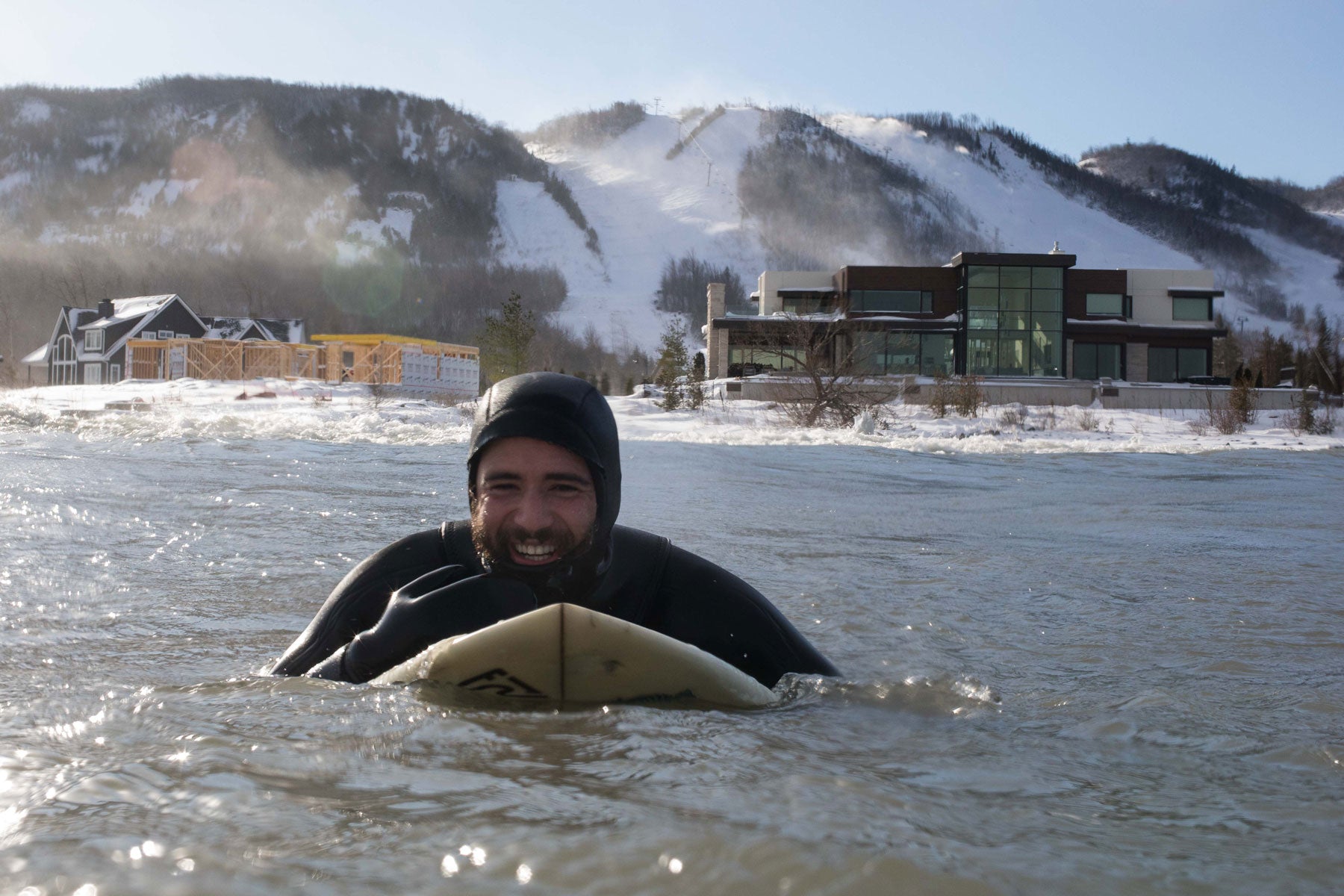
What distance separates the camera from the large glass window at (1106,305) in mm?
43562

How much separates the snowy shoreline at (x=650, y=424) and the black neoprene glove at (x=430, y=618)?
14202 millimetres

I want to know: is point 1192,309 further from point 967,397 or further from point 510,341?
point 510,341

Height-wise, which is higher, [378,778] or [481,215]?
[481,215]

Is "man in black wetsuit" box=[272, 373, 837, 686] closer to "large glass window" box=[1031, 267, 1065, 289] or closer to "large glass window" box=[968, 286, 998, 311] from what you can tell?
"large glass window" box=[968, 286, 998, 311]

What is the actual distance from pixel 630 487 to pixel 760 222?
189865 mm

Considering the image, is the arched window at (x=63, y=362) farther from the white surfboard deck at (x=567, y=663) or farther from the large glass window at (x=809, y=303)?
the white surfboard deck at (x=567, y=663)

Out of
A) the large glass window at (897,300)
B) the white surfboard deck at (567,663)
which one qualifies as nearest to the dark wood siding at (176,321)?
the large glass window at (897,300)

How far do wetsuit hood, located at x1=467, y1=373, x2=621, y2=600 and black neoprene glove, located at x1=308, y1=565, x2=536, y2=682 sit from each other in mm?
79

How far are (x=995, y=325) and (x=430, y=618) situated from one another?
41.0 metres

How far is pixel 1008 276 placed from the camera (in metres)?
41.3

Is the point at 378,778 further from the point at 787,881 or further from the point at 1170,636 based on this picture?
the point at 1170,636

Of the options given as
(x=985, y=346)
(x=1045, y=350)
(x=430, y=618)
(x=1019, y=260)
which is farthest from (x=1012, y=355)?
(x=430, y=618)

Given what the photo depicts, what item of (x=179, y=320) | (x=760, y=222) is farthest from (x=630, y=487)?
(x=760, y=222)

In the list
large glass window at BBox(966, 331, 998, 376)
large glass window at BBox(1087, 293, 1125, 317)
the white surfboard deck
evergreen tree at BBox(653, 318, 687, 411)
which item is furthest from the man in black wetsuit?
large glass window at BBox(1087, 293, 1125, 317)
